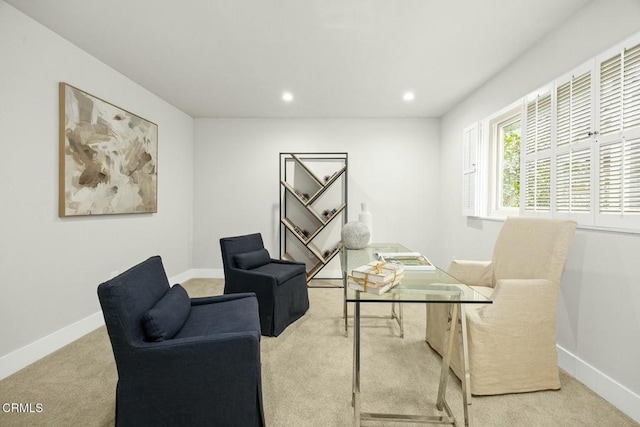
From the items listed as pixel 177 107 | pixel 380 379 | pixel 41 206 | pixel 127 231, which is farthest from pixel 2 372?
pixel 177 107

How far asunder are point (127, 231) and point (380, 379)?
9.65 feet

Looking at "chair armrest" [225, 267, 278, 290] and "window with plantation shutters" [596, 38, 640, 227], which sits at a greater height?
"window with plantation shutters" [596, 38, 640, 227]

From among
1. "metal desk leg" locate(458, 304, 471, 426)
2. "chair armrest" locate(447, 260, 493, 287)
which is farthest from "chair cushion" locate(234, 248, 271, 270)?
"metal desk leg" locate(458, 304, 471, 426)

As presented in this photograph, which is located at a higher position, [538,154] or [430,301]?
[538,154]

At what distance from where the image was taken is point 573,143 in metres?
2.11

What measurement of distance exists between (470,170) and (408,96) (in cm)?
115

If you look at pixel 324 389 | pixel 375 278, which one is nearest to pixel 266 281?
pixel 324 389

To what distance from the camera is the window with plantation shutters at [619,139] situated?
1691 millimetres

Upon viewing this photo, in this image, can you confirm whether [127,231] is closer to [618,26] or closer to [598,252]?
[598,252]

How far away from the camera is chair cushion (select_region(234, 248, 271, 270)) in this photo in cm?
295

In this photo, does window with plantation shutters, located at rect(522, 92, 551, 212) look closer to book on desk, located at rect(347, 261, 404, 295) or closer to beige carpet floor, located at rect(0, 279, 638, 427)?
beige carpet floor, located at rect(0, 279, 638, 427)

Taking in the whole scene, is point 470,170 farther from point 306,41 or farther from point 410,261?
point 306,41

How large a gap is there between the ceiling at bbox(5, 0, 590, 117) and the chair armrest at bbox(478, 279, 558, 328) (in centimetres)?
181

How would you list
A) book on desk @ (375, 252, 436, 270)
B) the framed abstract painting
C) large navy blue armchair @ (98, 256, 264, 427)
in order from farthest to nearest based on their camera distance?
1. the framed abstract painting
2. book on desk @ (375, 252, 436, 270)
3. large navy blue armchair @ (98, 256, 264, 427)
